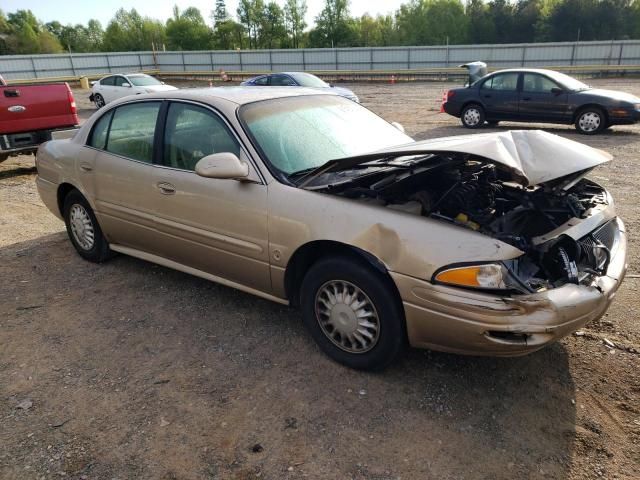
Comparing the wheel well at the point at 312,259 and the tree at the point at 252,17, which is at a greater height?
the tree at the point at 252,17

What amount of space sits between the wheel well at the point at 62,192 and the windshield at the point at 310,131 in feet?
7.77

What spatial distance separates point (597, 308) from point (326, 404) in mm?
1591

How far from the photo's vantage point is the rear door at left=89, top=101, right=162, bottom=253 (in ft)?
13.4

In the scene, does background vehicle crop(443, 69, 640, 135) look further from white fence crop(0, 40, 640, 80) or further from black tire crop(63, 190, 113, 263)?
white fence crop(0, 40, 640, 80)

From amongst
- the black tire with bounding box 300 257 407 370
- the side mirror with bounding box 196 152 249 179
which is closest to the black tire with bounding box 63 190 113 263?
the side mirror with bounding box 196 152 249 179

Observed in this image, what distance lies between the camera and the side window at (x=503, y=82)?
12484mm

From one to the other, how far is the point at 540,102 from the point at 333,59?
83.6 feet

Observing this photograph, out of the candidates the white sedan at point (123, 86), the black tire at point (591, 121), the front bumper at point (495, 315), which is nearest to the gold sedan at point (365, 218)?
the front bumper at point (495, 315)

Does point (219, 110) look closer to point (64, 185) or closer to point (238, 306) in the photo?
point (238, 306)

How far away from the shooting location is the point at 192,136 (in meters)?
3.84

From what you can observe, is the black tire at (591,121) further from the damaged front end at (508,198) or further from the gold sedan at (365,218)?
the damaged front end at (508,198)

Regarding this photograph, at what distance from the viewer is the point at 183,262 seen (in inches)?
161

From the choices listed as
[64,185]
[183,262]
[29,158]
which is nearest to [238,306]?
[183,262]

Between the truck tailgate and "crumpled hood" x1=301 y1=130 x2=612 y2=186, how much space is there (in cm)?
737
